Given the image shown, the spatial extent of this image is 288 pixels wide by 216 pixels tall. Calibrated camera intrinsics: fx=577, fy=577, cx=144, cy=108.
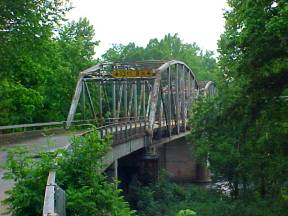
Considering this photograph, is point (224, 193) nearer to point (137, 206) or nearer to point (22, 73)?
point (137, 206)

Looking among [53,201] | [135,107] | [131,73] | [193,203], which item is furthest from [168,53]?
[53,201]

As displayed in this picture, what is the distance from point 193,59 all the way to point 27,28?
11498 centimetres

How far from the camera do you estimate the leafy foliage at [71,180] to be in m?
Result: 9.61

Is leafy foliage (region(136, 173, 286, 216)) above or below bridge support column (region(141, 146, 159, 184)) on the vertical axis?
below

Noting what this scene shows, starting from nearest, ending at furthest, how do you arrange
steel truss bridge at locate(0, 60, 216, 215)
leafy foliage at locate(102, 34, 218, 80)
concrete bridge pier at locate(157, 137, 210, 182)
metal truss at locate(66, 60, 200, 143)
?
1. steel truss bridge at locate(0, 60, 216, 215)
2. metal truss at locate(66, 60, 200, 143)
3. concrete bridge pier at locate(157, 137, 210, 182)
4. leafy foliage at locate(102, 34, 218, 80)

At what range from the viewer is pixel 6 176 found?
411 inches

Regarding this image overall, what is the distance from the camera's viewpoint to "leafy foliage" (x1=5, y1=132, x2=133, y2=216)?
961 cm

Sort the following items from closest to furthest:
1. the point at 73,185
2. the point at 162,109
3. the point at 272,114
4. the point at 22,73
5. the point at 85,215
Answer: the point at 85,215 < the point at 73,185 < the point at 272,114 < the point at 22,73 < the point at 162,109

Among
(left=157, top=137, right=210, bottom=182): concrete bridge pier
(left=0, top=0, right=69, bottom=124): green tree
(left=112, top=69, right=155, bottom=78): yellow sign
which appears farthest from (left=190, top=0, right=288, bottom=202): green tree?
(left=157, top=137, right=210, bottom=182): concrete bridge pier

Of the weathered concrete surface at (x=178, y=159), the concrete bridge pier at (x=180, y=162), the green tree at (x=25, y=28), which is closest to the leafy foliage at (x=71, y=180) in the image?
the green tree at (x=25, y=28)

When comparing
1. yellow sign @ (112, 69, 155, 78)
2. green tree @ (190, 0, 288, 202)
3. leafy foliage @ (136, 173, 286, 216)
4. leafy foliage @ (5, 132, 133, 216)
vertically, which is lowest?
leafy foliage @ (136, 173, 286, 216)

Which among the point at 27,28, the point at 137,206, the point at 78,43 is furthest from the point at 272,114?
the point at 78,43

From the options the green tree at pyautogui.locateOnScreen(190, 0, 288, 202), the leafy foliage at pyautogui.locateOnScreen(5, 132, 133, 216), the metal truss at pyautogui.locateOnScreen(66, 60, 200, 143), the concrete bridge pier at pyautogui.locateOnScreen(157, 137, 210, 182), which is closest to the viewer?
the leafy foliage at pyautogui.locateOnScreen(5, 132, 133, 216)

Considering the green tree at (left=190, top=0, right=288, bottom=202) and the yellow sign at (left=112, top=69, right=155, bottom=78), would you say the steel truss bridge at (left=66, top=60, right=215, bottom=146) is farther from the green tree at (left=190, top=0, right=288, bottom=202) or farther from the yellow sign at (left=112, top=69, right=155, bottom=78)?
the green tree at (left=190, top=0, right=288, bottom=202)
